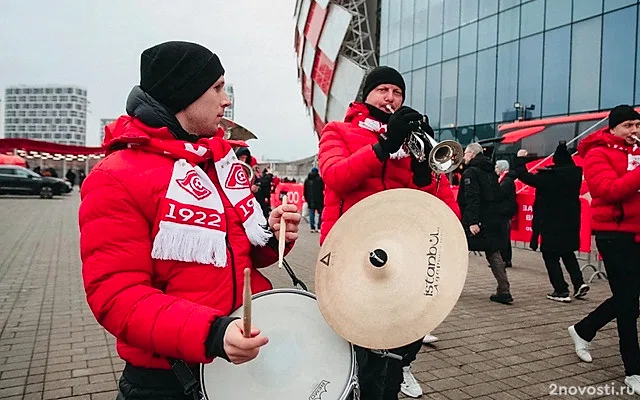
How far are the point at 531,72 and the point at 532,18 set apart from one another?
2320 mm

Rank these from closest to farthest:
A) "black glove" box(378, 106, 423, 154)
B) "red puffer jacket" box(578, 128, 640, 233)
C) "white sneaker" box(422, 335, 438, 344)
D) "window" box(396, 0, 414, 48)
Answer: "black glove" box(378, 106, 423, 154), "red puffer jacket" box(578, 128, 640, 233), "white sneaker" box(422, 335, 438, 344), "window" box(396, 0, 414, 48)

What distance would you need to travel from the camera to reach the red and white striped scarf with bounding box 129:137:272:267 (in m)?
1.57

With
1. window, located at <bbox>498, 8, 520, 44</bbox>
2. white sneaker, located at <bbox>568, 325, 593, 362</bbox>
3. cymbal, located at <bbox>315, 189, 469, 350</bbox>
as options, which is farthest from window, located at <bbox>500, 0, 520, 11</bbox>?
cymbal, located at <bbox>315, 189, 469, 350</bbox>

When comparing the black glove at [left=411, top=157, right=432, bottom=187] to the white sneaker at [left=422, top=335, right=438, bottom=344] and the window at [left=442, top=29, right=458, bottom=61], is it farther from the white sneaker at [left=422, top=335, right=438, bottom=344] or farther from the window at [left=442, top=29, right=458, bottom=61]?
the window at [left=442, top=29, right=458, bottom=61]

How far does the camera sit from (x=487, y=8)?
26500 mm

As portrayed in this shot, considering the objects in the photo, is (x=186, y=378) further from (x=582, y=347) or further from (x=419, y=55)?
(x=419, y=55)

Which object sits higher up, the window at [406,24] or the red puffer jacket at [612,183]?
the window at [406,24]

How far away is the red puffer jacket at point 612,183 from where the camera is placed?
12.5 feet

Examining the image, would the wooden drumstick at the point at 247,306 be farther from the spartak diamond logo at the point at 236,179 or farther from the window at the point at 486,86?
the window at the point at 486,86

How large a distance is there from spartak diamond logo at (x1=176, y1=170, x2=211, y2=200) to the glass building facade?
20.9 metres

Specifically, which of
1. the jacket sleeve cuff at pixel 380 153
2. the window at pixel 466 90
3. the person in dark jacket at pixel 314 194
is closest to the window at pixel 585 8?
the window at pixel 466 90

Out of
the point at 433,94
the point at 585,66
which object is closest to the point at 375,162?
the point at 585,66

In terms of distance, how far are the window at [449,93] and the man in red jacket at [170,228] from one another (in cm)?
2809

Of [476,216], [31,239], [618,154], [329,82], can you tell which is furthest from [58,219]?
[329,82]
